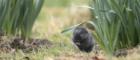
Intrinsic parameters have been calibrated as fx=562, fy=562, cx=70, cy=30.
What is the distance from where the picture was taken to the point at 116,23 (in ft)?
21.1

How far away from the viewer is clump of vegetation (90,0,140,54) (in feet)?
20.5

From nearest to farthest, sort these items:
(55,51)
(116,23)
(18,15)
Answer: (116,23)
(55,51)
(18,15)

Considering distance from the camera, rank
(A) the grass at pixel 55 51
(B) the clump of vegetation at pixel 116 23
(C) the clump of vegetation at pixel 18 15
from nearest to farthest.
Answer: (A) the grass at pixel 55 51
(B) the clump of vegetation at pixel 116 23
(C) the clump of vegetation at pixel 18 15

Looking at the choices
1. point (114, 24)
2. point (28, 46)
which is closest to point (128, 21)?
point (114, 24)

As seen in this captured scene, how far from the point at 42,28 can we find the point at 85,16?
173cm

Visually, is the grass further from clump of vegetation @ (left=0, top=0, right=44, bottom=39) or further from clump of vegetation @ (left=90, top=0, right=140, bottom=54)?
clump of vegetation @ (left=0, top=0, right=44, bottom=39)

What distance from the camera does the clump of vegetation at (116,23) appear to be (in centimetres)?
626

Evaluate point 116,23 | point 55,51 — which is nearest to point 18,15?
point 55,51

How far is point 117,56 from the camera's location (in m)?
6.15

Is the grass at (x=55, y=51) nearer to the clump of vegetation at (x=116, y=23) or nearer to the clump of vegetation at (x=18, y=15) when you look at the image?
the clump of vegetation at (x=116, y=23)

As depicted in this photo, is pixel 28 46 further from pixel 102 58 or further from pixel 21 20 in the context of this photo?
pixel 102 58

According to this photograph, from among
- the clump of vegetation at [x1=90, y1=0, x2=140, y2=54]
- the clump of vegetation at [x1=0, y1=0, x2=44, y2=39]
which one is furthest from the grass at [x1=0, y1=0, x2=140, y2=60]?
the clump of vegetation at [x1=0, y1=0, x2=44, y2=39]

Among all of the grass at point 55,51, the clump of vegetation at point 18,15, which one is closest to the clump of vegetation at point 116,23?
the grass at point 55,51

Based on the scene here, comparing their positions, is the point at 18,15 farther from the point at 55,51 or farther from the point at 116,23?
the point at 116,23
